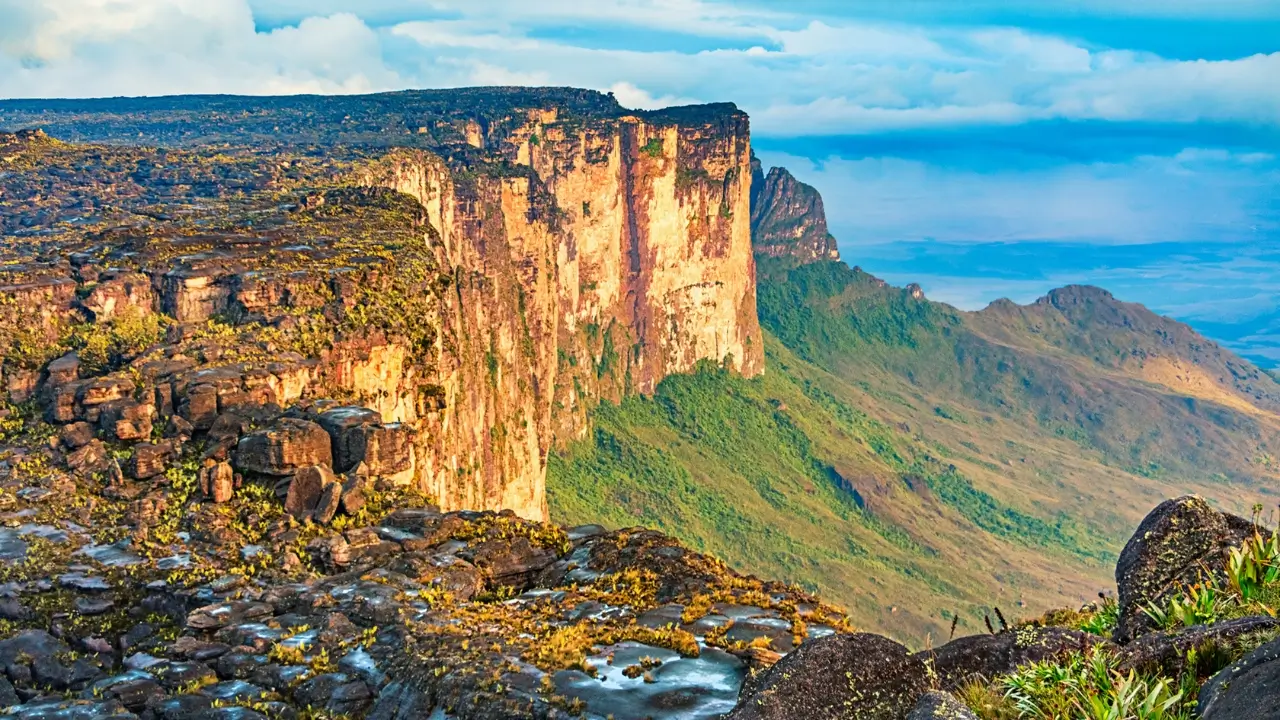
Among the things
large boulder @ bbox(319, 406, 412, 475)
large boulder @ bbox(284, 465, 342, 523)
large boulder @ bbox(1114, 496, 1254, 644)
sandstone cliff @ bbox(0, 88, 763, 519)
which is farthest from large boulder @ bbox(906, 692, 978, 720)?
sandstone cliff @ bbox(0, 88, 763, 519)

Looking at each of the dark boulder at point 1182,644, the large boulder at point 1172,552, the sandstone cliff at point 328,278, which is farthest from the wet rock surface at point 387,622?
the dark boulder at point 1182,644

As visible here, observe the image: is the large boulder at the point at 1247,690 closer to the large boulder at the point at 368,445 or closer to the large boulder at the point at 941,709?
the large boulder at the point at 941,709

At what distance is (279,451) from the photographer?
43125mm

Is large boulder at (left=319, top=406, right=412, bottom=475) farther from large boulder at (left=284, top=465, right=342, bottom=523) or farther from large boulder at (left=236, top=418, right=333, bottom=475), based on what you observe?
large boulder at (left=284, top=465, right=342, bottom=523)

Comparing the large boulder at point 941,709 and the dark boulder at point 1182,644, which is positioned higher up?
the dark boulder at point 1182,644

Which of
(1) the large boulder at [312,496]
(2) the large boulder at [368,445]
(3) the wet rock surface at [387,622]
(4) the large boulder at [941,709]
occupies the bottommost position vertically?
(3) the wet rock surface at [387,622]

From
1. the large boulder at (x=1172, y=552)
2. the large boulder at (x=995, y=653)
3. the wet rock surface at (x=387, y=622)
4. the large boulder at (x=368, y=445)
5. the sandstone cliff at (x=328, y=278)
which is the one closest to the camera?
the large boulder at (x=995, y=653)

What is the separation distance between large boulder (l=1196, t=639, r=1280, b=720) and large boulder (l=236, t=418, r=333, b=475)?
111ft

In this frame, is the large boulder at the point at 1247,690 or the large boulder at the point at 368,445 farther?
the large boulder at the point at 368,445

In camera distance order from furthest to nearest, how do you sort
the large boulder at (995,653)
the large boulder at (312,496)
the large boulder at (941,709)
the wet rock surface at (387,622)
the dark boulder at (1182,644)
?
the large boulder at (312,496) → the wet rock surface at (387,622) → the large boulder at (995,653) → the large boulder at (941,709) → the dark boulder at (1182,644)

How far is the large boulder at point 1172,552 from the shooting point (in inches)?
817

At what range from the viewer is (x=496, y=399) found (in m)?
126

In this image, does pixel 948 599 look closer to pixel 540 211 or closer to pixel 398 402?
pixel 540 211

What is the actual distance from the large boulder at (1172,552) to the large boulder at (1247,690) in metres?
5.15
